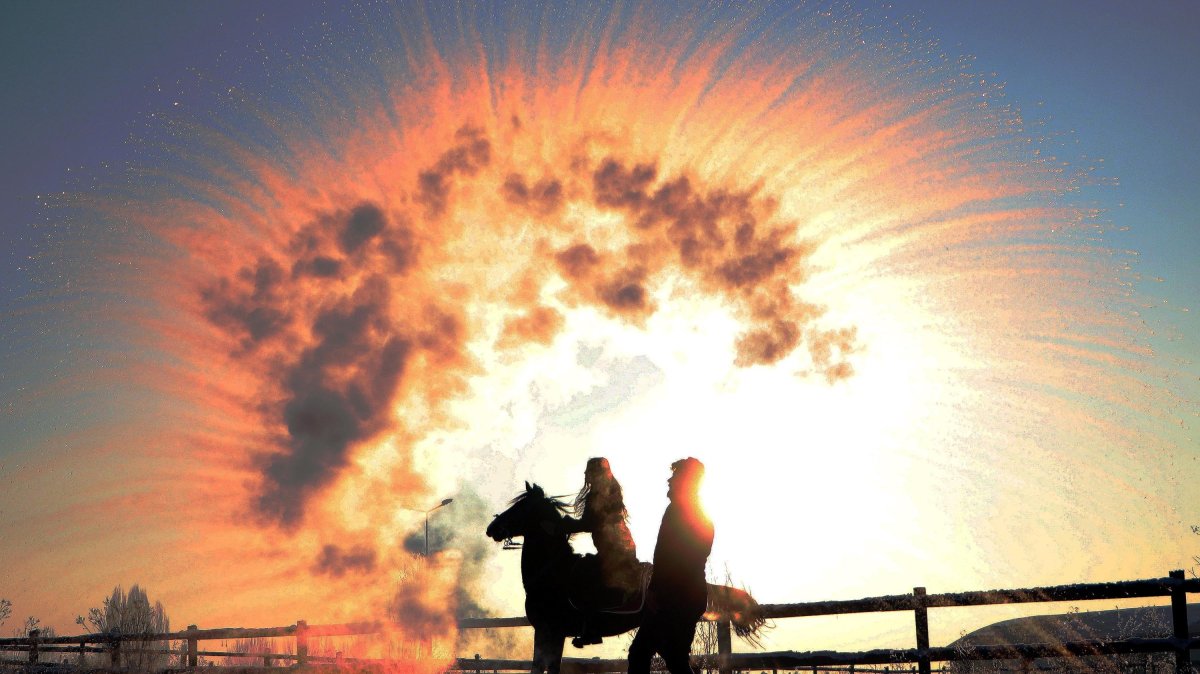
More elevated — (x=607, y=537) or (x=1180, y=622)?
(x=607, y=537)

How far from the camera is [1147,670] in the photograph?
56.7 feet

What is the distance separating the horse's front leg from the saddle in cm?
41

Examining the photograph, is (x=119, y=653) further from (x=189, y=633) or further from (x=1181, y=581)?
(x=1181, y=581)

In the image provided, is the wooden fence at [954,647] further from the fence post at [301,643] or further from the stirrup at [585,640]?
the fence post at [301,643]

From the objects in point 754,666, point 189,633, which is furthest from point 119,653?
point 754,666

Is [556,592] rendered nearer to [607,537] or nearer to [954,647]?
[607,537]

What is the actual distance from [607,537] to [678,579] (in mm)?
1362

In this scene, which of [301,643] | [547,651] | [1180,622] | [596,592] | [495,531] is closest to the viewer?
[1180,622]

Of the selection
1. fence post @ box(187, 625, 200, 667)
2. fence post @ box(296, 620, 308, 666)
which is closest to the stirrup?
fence post @ box(296, 620, 308, 666)

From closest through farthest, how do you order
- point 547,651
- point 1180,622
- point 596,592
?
point 1180,622 < point 596,592 < point 547,651

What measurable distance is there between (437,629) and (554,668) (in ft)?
27.9

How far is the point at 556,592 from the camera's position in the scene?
10469 mm

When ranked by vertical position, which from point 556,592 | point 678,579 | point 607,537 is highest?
point 607,537

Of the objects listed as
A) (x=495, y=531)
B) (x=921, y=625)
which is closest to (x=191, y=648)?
(x=495, y=531)
